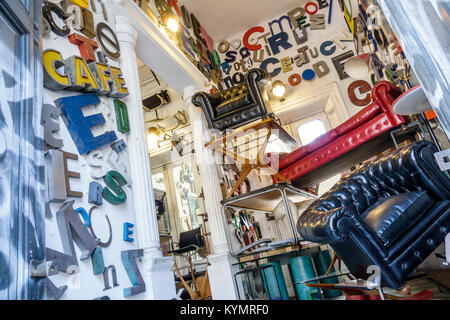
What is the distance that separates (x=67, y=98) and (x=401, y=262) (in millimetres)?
2376

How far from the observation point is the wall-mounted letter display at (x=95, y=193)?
6.10 ft

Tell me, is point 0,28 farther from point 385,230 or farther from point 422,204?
point 422,204

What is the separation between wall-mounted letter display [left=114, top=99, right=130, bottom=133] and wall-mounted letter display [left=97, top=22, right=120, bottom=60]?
0.49 m

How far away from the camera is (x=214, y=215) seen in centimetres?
374

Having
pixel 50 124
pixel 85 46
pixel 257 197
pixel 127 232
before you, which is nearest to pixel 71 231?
pixel 127 232

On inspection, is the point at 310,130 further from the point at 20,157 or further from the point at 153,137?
the point at 20,157

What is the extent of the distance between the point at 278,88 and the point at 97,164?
4.45 meters

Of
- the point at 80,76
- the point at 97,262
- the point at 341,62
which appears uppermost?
the point at 341,62

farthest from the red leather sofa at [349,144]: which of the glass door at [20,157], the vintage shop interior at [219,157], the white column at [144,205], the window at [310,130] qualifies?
the glass door at [20,157]

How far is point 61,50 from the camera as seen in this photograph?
6.81ft

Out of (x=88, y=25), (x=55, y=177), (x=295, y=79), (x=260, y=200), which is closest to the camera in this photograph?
(x=55, y=177)

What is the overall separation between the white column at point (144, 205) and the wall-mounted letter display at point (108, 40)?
0.31ft

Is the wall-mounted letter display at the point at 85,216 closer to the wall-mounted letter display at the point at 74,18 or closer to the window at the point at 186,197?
the wall-mounted letter display at the point at 74,18

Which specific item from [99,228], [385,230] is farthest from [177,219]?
[385,230]
